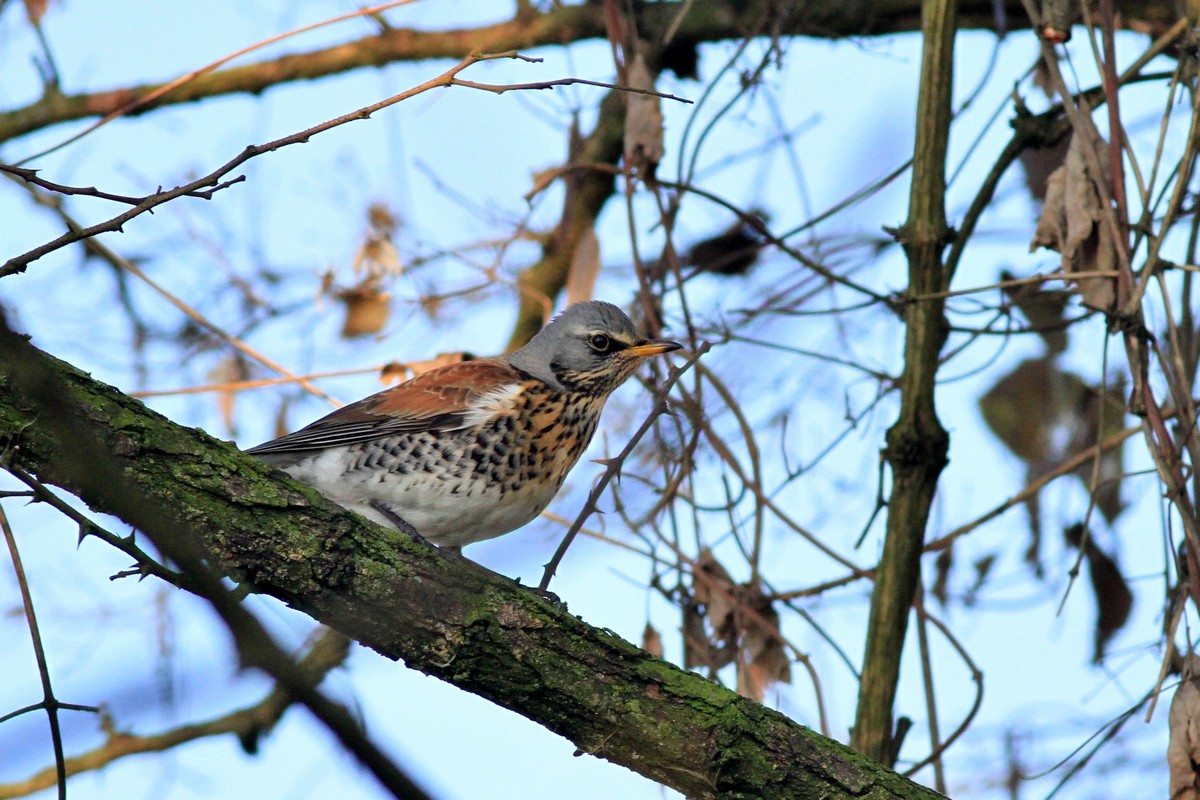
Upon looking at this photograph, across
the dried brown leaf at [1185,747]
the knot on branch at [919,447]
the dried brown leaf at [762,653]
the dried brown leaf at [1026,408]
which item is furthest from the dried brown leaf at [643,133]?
the dried brown leaf at [1185,747]

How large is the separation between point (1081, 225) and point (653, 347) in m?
1.93

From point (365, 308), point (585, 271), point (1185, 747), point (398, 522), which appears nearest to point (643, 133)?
point (585, 271)

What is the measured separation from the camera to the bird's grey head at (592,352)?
5.65 m

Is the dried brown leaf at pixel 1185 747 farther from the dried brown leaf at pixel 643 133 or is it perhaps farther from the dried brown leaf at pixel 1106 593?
the dried brown leaf at pixel 643 133

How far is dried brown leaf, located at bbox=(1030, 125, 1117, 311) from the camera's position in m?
4.24

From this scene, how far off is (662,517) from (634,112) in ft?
→ 6.05

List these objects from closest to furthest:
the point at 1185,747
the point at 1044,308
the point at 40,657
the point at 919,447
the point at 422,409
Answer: the point at 40,657 < the point at 1185,747 < the point at 919,447 < the point at 422,409 < the point at 1044,308

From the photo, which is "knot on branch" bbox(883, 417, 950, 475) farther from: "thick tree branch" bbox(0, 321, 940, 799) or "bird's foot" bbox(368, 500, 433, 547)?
"bird's foot" bbox(368, 500, 433, 547)

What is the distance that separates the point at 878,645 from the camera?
4.51 metres

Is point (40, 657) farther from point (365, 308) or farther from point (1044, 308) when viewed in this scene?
point (1044, 308)

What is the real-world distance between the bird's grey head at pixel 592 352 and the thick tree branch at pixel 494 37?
1809 mm

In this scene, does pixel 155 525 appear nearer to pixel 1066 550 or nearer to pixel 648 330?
pixel 648 330

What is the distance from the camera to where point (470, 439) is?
516cm

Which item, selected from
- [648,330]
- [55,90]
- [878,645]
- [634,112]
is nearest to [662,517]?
[648,330]
